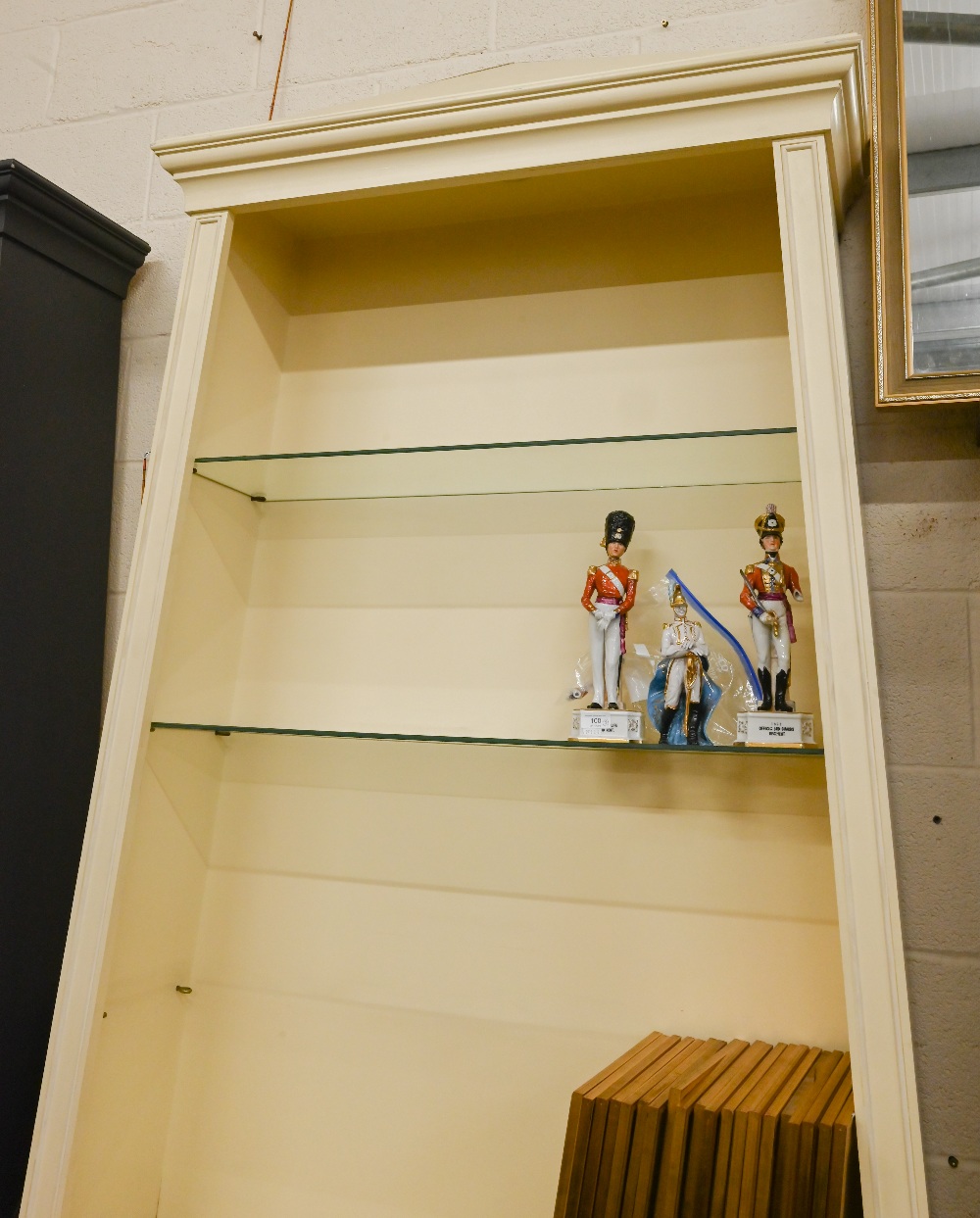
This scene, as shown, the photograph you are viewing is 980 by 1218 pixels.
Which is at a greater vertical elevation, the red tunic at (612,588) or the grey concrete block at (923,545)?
the grey concrete block at (923,545)

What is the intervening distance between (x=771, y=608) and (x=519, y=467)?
0.36 m

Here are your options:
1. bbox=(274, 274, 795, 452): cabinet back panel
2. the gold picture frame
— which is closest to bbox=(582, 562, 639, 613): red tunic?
bbox=(274, 274, 795, 452): cabinet back panel

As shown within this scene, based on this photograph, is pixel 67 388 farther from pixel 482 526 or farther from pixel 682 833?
pixel 682 833

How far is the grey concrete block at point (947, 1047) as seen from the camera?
104 cm

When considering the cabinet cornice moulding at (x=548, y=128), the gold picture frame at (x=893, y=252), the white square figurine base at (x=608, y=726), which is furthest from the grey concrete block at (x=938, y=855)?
the cabinet cornice moulding at (x=548, y=128)

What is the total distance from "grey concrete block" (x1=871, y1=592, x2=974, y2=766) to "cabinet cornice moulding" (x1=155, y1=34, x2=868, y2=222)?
1.56 feet

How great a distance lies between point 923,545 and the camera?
113 centimetres

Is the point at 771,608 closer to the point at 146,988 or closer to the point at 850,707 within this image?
the point at 850,707

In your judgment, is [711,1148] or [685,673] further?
[685,673]

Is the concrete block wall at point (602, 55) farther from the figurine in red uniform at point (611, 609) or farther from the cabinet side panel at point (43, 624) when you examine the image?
the figurine in red uniform at point (611, 609)

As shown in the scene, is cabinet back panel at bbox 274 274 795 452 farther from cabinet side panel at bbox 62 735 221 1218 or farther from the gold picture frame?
cabinet side panel at bbox 62 735 221 1218

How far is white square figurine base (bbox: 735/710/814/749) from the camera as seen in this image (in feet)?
3.29

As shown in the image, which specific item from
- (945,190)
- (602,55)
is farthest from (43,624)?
(945,190)

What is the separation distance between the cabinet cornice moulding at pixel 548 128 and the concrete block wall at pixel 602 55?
19 cm
